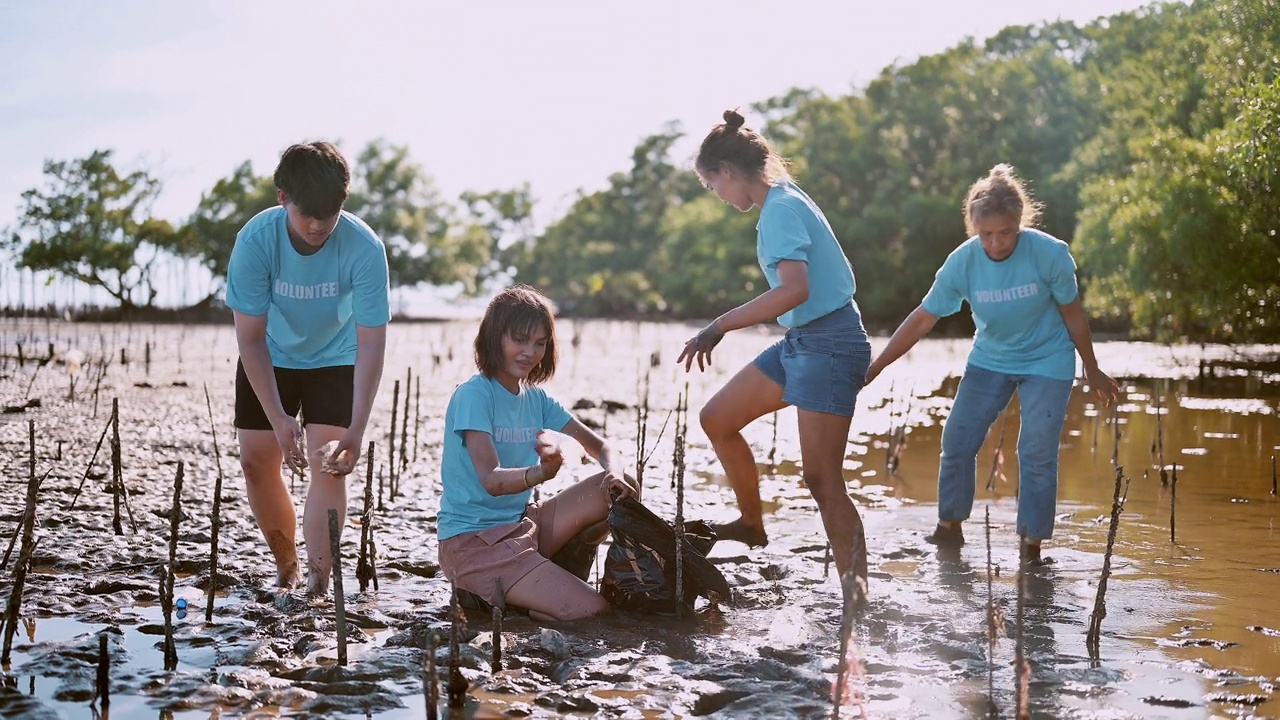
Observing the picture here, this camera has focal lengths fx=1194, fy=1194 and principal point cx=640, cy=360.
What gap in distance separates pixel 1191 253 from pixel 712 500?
1615cm

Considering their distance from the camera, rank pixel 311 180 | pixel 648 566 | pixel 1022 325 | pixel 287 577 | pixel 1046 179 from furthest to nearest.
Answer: pixel 1046 179, pixel 1022 325, pixel 287 577, pixel 648 566, pixel 311 180

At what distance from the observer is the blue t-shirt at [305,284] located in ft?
16.2

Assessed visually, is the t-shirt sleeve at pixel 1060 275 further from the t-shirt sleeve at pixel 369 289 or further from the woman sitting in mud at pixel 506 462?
the t-shirt sleeve at pixel 369 289

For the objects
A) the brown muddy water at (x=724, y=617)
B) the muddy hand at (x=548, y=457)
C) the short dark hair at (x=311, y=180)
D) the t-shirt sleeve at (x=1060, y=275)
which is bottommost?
the brown muddy water at (x=724, y=617)

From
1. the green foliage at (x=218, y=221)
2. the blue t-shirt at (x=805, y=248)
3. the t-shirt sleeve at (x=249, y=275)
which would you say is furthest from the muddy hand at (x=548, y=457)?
the green foliage at (x=218, y=221)

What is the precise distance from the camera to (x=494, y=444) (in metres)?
4.88

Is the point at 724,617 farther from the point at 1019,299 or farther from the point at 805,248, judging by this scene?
the point at 1019,299

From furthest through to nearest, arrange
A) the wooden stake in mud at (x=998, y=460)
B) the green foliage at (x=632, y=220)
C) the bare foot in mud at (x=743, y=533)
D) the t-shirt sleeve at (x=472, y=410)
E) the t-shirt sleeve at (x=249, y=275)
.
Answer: the green foliage at (x=632, y=220) → the wooden stake in mud at (x=998, y=460) → the bare foot in mud at (x=743, y=533) → the t-shirt sleeve at (x=249, y=275) → the t-shirt sleeve at (x=472, y=410)

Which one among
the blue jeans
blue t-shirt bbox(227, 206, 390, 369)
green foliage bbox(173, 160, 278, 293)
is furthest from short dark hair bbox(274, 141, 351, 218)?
green foliage bbox(173, 160, 278, 293)

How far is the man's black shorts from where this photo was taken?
5172 millimetres

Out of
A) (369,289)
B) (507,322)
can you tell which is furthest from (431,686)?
(369,289)

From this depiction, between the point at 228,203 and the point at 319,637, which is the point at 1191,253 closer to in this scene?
the point at 319,637

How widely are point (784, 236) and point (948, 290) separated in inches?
71.7

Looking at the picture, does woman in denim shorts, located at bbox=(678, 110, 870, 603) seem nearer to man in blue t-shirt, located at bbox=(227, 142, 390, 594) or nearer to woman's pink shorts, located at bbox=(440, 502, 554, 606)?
woman's pink shorts, located at bbox=(440, 502, 554, 606)
